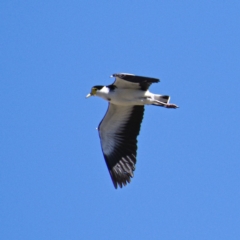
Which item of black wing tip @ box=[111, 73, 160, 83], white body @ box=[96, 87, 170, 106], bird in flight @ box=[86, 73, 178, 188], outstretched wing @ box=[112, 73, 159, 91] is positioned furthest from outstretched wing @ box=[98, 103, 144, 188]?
black wing tip @ box=[111, 73, 160, 83]

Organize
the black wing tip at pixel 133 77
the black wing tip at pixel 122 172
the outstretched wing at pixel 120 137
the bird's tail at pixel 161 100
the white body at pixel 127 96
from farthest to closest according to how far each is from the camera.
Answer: the outstretched wing at pixel 120 137 < the black wing tip at pixel 122 172 < the bird's tail at pixel 161 100 < the white body at pixel 127 96 < the black wing tip at pixel 133 77

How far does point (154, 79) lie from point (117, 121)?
110 inches

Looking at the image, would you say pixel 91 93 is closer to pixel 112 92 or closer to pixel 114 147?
pixel 112 92

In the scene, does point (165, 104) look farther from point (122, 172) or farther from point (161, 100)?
point (122, 172)

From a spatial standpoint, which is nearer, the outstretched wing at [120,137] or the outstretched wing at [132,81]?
the outstretched wing at [132,81]

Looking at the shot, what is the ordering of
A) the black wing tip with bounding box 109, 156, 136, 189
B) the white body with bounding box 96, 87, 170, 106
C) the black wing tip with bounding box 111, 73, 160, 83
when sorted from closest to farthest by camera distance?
the black wing tip with bounding box 111, 73, 160, 83 → the white body with bounding box 96, 87, 170, 106 → the black wing tip with bounding box 109, 156, 136, 189

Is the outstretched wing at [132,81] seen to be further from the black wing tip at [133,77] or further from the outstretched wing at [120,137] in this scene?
the outstretched wing at [120,137]

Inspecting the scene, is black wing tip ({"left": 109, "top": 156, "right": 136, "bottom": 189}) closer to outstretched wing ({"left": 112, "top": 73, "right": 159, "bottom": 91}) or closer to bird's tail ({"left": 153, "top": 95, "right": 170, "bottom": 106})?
bird's tail ({"left": 153, "top": 95, "right": 170, "bottom": 106})

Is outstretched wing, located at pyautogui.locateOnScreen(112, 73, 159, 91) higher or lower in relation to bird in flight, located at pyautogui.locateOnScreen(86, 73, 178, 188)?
higher

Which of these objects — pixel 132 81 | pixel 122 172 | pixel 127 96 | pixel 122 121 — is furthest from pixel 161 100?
pixel 122 172

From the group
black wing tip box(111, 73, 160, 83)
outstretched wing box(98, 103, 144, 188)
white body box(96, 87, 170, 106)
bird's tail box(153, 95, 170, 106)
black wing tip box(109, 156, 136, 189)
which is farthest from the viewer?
outstretched wing box(98, 103, 144, 188)

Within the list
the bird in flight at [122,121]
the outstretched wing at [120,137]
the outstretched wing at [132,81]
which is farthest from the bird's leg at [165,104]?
the outstretched wing at [120,137]

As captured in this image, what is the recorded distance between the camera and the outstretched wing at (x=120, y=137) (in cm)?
1925

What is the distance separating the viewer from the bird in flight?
18.6 m
